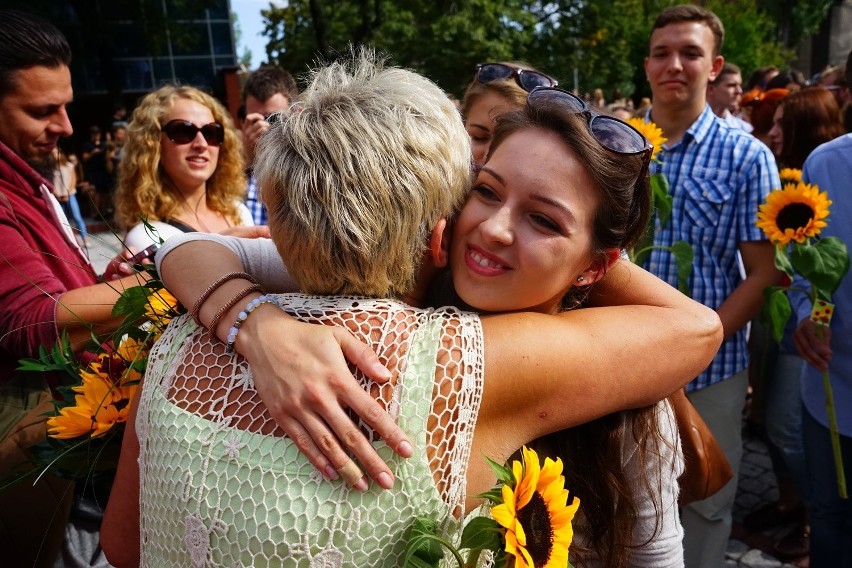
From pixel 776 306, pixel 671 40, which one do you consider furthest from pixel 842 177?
pixel 671 40

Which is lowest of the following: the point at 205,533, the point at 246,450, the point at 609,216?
the point at 205,533

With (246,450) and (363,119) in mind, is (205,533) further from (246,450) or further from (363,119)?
(363,119)

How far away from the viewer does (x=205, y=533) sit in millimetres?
1173

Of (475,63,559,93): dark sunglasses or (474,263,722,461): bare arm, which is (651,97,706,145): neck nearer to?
(475,63,559,93): dark sunglasses

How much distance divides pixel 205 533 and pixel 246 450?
0.17 meters

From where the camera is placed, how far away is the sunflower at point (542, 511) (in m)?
1.17

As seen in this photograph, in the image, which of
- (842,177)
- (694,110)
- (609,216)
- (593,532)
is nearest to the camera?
(609,216)

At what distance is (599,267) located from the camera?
1540 mm

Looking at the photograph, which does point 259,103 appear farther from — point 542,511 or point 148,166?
point 542,511

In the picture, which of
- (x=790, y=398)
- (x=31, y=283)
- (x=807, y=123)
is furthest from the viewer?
(x=807, y=123)

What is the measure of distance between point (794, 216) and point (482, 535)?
2.10 metres

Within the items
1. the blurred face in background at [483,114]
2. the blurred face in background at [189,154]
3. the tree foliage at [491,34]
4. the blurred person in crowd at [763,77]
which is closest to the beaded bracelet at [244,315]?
the blurred face in background at [483,114]

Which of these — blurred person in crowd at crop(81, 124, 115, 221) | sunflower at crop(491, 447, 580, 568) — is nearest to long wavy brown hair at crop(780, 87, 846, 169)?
sunflower at crop(491, 447, 580, 568)

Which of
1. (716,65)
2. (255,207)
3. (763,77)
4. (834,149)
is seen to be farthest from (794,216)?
→ (763,77)
